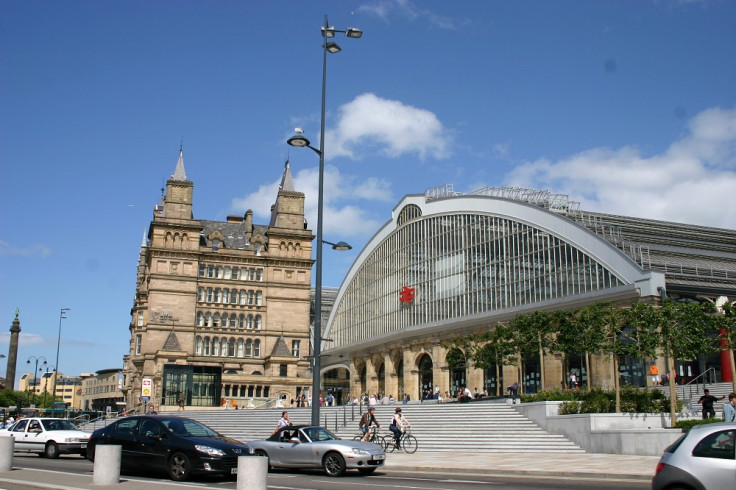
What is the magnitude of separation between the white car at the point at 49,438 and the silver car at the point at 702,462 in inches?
851

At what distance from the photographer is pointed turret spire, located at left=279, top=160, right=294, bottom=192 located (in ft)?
299

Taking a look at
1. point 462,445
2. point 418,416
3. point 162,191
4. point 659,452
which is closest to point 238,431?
point 418,416

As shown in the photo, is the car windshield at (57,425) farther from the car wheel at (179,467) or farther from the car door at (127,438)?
the car wheel at (179,467)

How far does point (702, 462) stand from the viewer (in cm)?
1117

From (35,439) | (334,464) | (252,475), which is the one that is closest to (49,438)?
(35,439)

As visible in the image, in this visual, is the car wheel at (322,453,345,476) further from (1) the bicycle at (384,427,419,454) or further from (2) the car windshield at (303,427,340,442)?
(1) the bicycle at (384,427,419,454)

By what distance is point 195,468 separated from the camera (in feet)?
57.0

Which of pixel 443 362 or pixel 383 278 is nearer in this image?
pixel 443 362

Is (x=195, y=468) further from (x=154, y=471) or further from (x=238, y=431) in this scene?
(x=238, y=431)

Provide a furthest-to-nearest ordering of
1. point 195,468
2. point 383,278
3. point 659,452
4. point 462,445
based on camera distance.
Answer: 1. point 383,278
2. point 462,445
3. point 659,452
4. point 195,468

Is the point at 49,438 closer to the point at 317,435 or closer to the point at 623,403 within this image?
the point at 317,435

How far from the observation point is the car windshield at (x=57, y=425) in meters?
27.9

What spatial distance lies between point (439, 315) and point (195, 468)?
5551 centimetres

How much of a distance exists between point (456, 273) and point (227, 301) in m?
29.3
